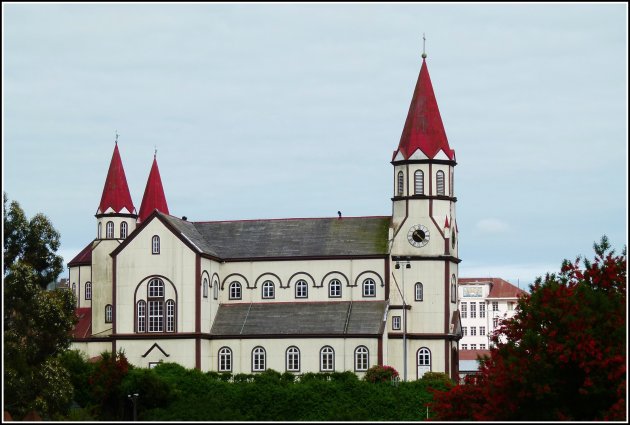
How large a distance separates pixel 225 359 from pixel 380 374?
11.7 m

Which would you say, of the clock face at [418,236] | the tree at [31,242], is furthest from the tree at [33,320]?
the clock face at [418,236]

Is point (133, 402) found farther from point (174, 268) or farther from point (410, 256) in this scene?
point (410, 256)

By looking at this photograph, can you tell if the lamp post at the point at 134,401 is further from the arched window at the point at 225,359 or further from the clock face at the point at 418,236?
the clock face at the point at 418,236

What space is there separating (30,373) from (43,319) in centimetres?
345

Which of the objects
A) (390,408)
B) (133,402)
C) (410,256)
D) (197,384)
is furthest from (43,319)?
(410,256)

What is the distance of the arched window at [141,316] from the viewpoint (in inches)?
3499

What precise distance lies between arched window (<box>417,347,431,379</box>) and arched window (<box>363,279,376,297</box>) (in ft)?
15.7

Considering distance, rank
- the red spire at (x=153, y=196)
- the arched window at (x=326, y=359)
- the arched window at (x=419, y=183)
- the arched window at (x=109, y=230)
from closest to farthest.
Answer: the arched window at (x=326, y=359) → the arched window at (x=419, y=183) → the arched window at (x=109, y=230) → the red spire at (x=153, y=196)

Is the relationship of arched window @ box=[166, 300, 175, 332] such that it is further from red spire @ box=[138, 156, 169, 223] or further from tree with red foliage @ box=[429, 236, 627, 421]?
tree with red foliage @ box=[429, 236, 627, 421]

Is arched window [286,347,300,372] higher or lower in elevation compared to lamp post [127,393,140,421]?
higher

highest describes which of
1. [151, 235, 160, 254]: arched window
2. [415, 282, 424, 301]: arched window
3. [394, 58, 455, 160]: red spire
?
[394, 58, 455, 160]: red spire

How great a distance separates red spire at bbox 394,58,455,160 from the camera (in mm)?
89438

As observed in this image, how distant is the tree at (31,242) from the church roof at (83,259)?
3169 centimetres

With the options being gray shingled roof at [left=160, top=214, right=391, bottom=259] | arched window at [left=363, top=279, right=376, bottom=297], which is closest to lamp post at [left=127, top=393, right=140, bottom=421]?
gray shingled roof at [left=160, top=214, right=391, bottom=259]
